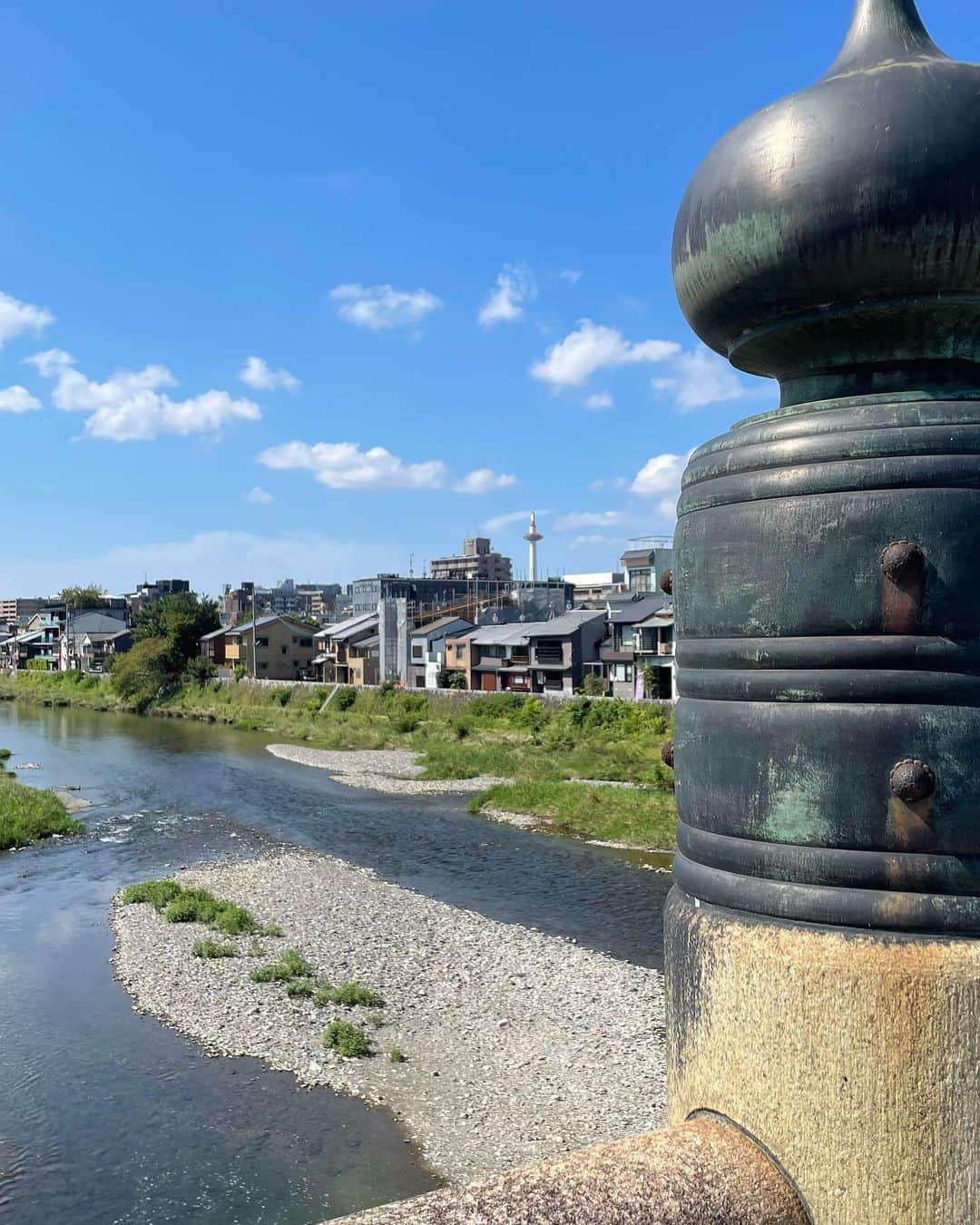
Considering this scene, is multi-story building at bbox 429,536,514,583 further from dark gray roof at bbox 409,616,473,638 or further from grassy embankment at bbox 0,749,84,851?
grassy embankment at bbox 0,749,84,851

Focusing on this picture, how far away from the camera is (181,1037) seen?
9.45 m

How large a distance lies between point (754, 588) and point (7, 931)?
45.6 ft

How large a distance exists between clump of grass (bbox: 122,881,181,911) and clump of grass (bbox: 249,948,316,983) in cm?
311

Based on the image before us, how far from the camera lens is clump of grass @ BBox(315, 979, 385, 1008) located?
399 inches

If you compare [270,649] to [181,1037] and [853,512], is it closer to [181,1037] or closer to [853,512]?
[181,1037]

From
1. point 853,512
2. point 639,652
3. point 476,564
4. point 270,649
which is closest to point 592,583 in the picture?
point 476,564

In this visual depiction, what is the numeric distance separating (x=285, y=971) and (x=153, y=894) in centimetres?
391

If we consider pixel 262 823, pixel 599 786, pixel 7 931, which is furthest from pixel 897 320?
pixel 599 786

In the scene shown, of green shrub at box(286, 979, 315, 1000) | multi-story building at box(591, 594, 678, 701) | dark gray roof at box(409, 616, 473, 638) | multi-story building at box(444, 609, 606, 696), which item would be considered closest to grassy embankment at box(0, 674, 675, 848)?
multi-story building at box(591, 594, 678, 701)

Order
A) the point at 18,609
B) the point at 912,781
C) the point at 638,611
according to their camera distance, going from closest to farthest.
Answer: the point at 912,781
the point at 638,611
the point at 18,609

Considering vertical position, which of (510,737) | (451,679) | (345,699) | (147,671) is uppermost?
(147,671)

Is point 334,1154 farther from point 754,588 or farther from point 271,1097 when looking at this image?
point 754,588

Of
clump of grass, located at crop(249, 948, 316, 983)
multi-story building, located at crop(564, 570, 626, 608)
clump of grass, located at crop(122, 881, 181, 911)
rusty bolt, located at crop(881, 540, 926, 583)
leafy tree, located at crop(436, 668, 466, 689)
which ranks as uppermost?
multi-story building, located at crop(564, 570, 626, 608)

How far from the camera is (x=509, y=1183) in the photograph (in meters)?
1.00
